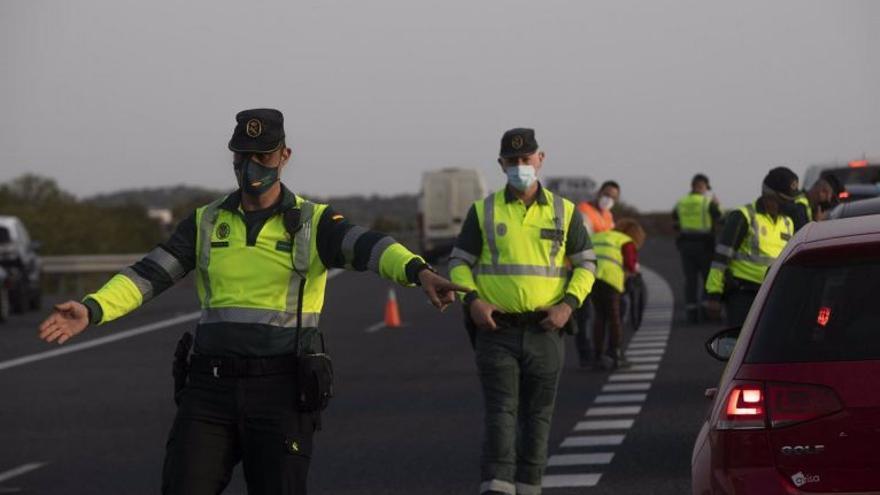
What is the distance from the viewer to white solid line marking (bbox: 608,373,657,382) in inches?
744

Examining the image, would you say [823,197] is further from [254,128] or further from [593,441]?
[254,128]

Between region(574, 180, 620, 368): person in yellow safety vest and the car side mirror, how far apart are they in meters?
12.0

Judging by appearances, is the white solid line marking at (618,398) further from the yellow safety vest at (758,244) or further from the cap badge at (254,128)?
the cap badge at (254,128)

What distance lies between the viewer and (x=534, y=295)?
418 inches

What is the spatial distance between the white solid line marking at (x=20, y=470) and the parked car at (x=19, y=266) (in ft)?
70.4

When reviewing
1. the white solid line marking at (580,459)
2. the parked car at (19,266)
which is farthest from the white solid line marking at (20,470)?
the parked car at (19,266)

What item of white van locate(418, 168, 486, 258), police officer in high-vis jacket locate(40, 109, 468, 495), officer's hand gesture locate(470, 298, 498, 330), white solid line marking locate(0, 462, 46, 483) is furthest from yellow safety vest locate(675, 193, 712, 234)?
white van locate(418, 168, 486, 258)

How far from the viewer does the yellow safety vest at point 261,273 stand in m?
7.46

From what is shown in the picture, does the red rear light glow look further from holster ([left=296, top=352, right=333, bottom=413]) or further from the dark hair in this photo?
the dark hair

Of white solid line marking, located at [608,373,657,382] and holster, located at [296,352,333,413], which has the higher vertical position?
holster, located at [296,352,333,413]

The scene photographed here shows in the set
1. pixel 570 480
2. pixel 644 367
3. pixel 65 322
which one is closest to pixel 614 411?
pixel 570 480

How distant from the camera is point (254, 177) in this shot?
756cm

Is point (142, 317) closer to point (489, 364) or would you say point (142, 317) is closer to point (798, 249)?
point (489, 364)

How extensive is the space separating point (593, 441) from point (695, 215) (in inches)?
533
